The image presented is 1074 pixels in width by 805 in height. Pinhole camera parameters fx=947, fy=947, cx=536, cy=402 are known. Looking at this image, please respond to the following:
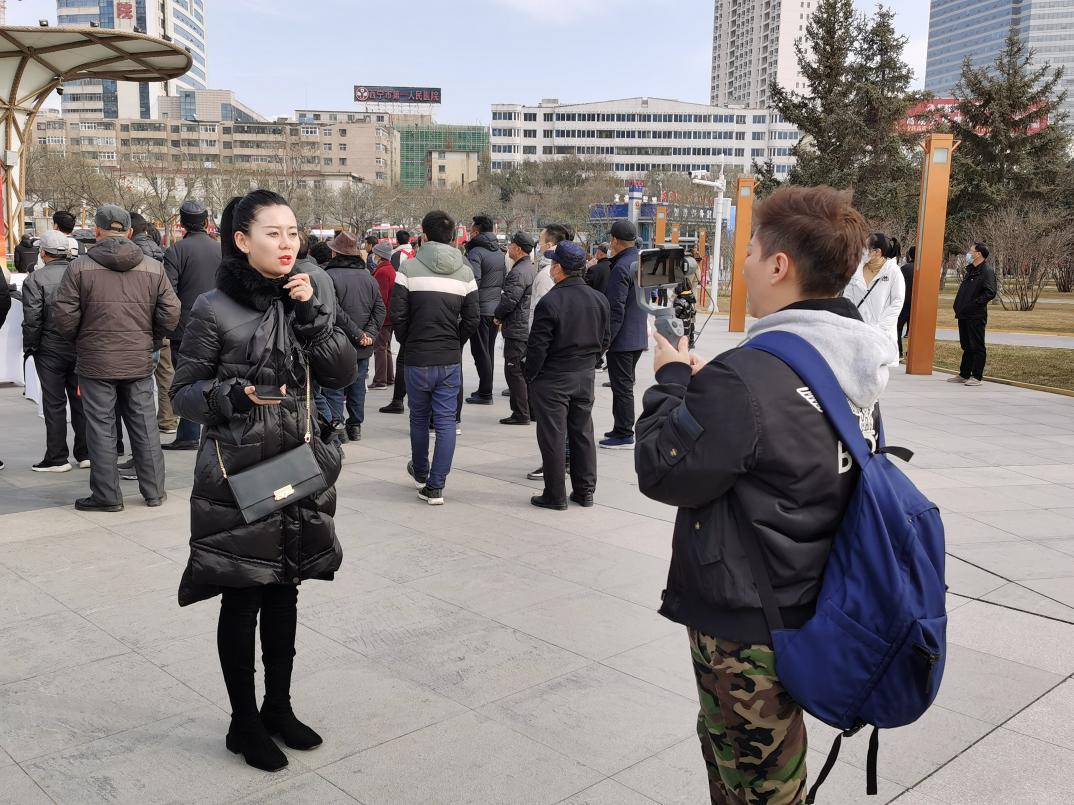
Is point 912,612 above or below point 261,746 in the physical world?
above

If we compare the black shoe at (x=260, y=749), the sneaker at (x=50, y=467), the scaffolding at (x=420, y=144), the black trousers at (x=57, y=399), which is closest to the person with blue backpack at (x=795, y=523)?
the black shoe at (x=260, y=749)

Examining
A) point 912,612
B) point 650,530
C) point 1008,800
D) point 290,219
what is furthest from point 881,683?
point 650,530

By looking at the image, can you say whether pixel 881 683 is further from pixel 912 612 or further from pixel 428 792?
pixel 428 792

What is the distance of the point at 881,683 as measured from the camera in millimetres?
1981

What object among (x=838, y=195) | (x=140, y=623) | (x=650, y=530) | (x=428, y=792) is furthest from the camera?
(x=650, y=530)

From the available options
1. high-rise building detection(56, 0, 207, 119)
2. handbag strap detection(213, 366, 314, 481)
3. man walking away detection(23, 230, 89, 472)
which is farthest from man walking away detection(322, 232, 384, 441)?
high-rise building detection(56, 0, 207, 119)

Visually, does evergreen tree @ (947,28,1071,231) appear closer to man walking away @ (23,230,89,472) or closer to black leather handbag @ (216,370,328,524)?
man walking away @ (23,230,89,472)

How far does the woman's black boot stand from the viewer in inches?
127

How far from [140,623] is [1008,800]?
3.67 meters

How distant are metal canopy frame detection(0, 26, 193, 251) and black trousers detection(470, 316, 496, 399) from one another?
39.1 feet

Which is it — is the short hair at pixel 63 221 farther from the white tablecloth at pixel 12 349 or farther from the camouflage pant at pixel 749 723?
the camouflage pant at pixel 749 723

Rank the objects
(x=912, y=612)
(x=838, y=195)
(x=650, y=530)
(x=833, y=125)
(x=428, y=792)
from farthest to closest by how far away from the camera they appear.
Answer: (x=833, y=125) < (x=650, y=530) < (x=428, y=792) < (x=838, y=195) < (x=912, y=612)

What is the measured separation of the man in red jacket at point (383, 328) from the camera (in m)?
11.7

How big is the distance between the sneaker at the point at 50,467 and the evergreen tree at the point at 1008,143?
4283cm
